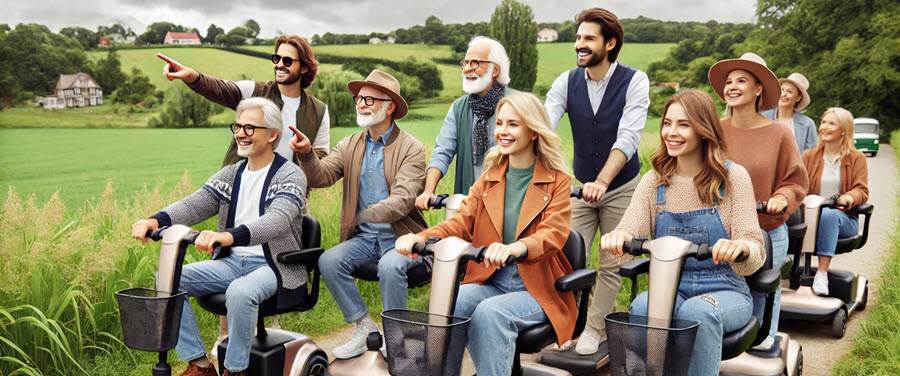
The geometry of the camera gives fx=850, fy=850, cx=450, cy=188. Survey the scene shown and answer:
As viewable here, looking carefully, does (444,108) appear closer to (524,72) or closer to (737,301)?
(524,72)

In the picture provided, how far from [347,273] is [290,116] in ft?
3.68

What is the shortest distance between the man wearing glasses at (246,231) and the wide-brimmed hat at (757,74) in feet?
7.48

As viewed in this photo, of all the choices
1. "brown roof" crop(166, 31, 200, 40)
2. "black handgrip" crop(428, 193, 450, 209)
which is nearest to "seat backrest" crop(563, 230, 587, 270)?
"black handgrip" crop(428, 193, 450, 209)

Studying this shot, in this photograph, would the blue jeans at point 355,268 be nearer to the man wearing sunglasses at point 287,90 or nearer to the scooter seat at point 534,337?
the man wearing sunglasses at point 287,90

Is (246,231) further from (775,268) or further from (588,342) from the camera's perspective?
(775,268)

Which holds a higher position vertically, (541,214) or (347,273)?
(541,214)

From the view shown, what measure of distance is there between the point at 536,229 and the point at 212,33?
11506 millimetres

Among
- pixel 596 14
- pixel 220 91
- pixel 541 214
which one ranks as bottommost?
pixel 541 214

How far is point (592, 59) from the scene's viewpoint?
4637 millimetres

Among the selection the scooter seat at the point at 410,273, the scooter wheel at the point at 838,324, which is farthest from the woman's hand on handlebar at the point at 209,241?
the scooter wheel at the point at 838,324

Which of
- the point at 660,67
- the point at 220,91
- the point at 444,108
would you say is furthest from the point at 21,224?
the point at 660,67

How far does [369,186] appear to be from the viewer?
187 inches

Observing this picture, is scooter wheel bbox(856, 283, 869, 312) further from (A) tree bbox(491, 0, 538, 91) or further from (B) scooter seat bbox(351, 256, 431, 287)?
(A) tree bbox(491, 0, 538, 91)

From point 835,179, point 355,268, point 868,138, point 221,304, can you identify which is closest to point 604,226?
point 355,268
